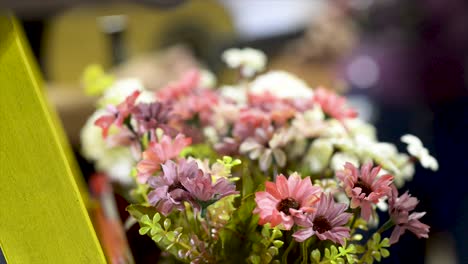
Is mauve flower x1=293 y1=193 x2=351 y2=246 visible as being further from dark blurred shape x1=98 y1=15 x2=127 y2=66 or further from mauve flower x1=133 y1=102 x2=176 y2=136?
dark blurred shape x1=98 y1=15 x2=127 y2=66

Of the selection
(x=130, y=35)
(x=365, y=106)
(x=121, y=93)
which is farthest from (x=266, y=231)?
(x=130, y=35)

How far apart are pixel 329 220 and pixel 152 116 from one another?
184 mm

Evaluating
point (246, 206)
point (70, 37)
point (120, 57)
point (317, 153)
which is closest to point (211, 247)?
point (246, 206)

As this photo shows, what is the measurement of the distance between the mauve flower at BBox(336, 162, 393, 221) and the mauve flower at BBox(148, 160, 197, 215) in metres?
0.11

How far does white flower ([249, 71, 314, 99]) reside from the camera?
27.9 inches

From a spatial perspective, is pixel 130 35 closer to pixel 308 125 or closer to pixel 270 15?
pixel 270 15

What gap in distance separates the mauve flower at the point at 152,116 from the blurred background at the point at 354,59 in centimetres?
36

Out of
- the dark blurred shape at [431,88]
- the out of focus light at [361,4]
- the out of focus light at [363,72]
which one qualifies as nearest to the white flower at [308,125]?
the dark blurred shape at [431,88]

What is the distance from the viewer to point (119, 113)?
23.7 inches

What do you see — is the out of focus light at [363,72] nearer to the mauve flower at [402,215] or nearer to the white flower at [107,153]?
the white flower at [107,153]

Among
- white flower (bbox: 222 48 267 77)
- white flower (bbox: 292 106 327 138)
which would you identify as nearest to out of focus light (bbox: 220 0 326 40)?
white flower (bbox: 222 48 267 77)

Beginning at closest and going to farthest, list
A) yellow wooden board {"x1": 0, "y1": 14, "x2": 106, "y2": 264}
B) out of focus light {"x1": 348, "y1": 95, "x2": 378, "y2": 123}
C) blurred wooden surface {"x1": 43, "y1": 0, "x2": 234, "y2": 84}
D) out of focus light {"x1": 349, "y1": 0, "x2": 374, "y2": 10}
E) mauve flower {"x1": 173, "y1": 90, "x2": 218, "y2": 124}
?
yellow wooden board {"x1": 0, "y1": 14, "x2": 106, "y2": 264}
mauve flower {"x1": 173, "y1": 90, "x2": 218, "y2": 124}
out of focus light {"x1": 348, "y1": 95, "x2": 378, "y2": 123}
out of focus light {"x1": 349, "y1": 0, "x2": 374, "y2": 10}
blurred wooden surface {"x1": 43, "y1": 0, "x2": 234, "y2": 84}

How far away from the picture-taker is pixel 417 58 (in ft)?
6.22

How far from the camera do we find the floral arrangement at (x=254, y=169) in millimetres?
498
